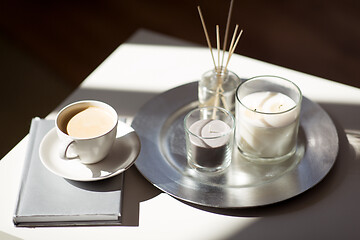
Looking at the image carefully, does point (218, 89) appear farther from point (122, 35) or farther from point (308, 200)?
point (122, 35)

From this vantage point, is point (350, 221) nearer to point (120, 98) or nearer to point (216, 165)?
point (216, 165)

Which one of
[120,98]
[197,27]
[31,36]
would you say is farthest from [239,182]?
[31,36]

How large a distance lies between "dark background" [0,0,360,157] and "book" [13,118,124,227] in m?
0.95

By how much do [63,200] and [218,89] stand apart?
0.33 m

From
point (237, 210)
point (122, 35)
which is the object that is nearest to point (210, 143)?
point (237, 210)

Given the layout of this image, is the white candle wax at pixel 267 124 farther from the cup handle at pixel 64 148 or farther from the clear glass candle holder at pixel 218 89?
the cup handle at pixel 64 148

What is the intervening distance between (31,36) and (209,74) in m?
1.39

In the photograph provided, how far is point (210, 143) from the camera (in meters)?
0.83

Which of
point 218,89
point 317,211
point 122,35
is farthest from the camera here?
point 122,35

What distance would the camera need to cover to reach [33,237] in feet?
2.49

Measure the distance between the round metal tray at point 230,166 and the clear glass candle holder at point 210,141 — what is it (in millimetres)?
16

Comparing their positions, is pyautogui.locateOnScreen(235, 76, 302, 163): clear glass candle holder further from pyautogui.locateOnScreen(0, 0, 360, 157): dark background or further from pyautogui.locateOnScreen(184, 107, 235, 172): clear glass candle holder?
pyautogui.locateOnScreen(0, 0, 360, 157): dark background

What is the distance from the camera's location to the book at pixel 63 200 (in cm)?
77

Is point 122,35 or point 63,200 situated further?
point 122,35
